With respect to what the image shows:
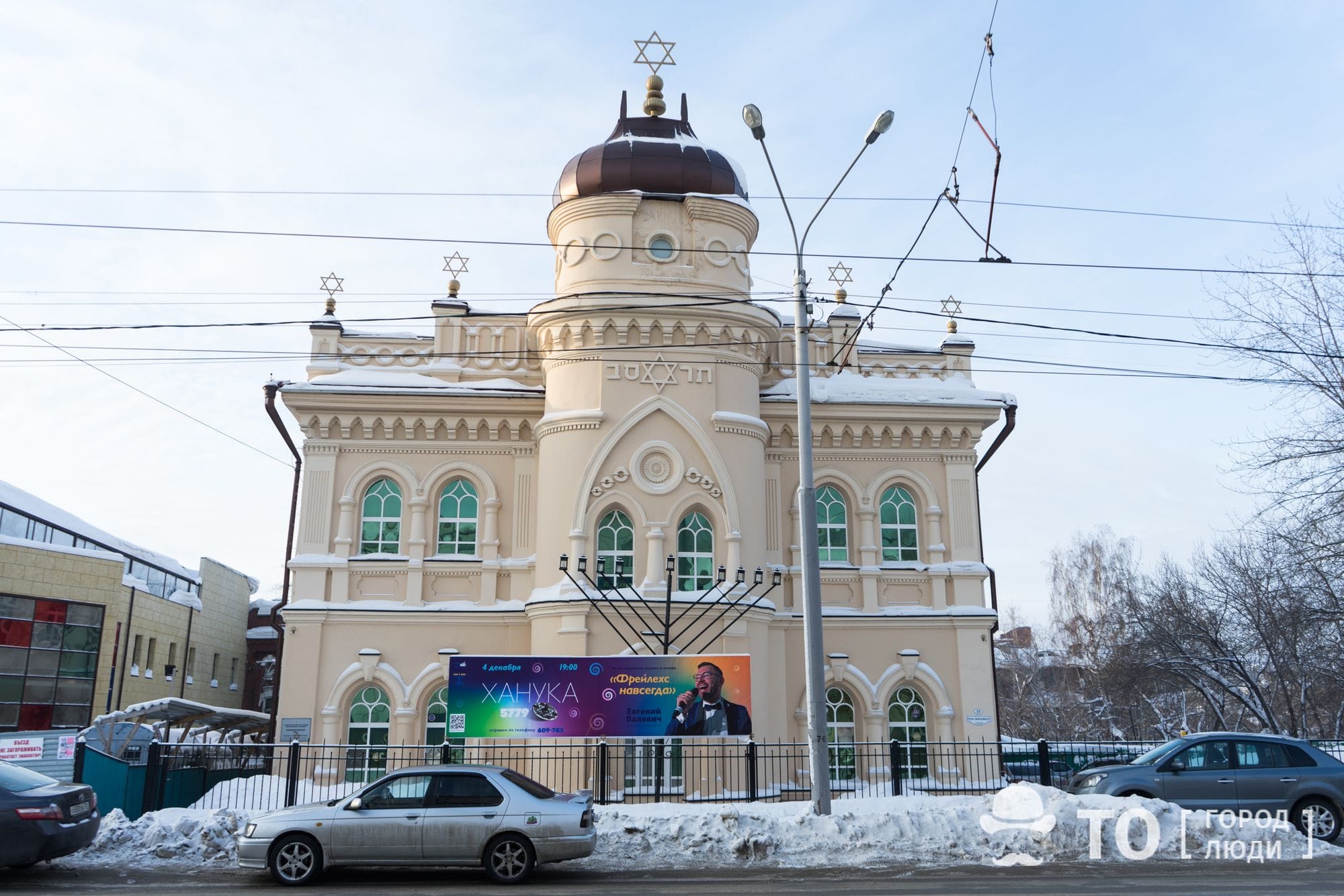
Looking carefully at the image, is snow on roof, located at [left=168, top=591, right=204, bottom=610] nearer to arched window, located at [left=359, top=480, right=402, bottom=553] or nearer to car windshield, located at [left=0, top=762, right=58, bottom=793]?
arched window, located at [left=359, top=480, right=402, bottom=553]

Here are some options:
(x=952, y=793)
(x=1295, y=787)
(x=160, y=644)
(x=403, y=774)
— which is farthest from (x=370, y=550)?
(x=160, y=644)

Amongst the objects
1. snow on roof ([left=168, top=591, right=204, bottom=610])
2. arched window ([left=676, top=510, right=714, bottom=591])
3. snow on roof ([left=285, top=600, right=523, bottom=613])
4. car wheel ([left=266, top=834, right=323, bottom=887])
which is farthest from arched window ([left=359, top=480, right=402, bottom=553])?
snow on roof ([left=168, top=591, right=204, bottom=610])

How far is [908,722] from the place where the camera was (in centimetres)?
2130

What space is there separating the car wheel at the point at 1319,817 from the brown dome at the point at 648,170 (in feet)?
49.3

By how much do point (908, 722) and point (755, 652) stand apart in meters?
4.03

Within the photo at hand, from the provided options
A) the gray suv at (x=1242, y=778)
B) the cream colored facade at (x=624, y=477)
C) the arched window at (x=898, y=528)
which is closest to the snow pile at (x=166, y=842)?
the cream colored facade at (x=624, y=477)

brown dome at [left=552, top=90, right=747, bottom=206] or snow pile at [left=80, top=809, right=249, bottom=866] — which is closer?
snow pile at [left=80, top=809, right=249, bottom=866]

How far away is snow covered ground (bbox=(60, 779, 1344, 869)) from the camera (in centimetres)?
1163

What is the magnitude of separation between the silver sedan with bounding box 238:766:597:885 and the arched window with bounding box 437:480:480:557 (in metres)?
11.0

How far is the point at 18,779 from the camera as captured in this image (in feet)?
35.6

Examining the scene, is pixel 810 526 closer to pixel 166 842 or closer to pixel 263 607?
pixel 166 842

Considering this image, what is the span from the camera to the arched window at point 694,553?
20.1 m

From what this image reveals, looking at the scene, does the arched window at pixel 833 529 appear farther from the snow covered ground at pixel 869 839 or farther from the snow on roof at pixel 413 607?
the snow covered ground at pixel 869 839

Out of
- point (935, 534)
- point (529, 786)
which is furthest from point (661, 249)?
point (529, 786)
